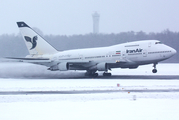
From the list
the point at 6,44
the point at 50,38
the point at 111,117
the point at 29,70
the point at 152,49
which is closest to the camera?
the point at 111,117

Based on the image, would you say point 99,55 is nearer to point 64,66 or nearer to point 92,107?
point 64,66

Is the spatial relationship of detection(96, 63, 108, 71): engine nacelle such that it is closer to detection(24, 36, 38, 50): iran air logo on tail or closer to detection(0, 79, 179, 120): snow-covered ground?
detection(24, 36, 38, 50): iran air logo on tail

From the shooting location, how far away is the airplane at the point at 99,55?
27969 millimetres

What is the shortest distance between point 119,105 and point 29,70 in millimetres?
29392

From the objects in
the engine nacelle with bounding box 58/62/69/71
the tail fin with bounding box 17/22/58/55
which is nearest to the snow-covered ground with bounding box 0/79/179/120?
the engine nacelle with bounding box 58/62/69/71

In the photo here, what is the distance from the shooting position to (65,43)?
64.2 meters

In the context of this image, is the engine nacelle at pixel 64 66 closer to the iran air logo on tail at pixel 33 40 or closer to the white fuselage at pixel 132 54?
the white fuselage at pixel 132 54

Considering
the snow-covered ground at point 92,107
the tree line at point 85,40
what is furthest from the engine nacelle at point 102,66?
the tree line at point 85,40

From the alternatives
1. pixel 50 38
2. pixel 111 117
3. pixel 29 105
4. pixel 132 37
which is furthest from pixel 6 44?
pixel 111 117

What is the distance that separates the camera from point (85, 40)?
62688mm

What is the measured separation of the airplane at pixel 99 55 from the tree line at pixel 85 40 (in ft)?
87.4

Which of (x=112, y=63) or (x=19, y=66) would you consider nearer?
(x=112, y=63)

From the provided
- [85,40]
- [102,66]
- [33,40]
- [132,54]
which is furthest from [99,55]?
[85,40]

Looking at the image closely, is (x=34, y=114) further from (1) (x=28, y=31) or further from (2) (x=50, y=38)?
(2) (x=50, y=38)
